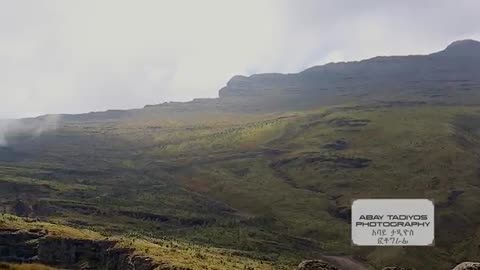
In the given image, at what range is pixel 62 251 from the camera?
8944 centimetres

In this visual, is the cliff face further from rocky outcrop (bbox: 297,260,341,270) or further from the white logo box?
the white logo box

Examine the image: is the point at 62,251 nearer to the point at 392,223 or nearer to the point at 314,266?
the point at 314,266

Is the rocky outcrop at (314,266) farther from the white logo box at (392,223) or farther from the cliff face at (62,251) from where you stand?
the cliff face at (62,251)

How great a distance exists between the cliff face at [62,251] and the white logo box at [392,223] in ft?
202

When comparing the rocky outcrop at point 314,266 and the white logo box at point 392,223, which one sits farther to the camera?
the rocky outcrop at point 314,266

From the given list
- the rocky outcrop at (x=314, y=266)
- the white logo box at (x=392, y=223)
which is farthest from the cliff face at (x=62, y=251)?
the white logo box at (x=392, y=223)

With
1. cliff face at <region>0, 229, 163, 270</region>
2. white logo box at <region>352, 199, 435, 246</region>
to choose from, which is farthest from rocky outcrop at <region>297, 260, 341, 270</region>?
cliff face at <region>0, 229, 163, 270</region>

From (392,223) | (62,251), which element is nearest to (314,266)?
(392,223)

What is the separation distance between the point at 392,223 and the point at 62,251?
241 ft

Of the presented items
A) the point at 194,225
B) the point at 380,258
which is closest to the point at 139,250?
the point at 380,258

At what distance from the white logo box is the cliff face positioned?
61.5 meters

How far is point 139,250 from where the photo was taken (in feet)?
280

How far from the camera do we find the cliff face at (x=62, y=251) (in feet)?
283

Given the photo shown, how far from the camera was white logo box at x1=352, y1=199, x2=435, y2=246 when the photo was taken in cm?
2370
